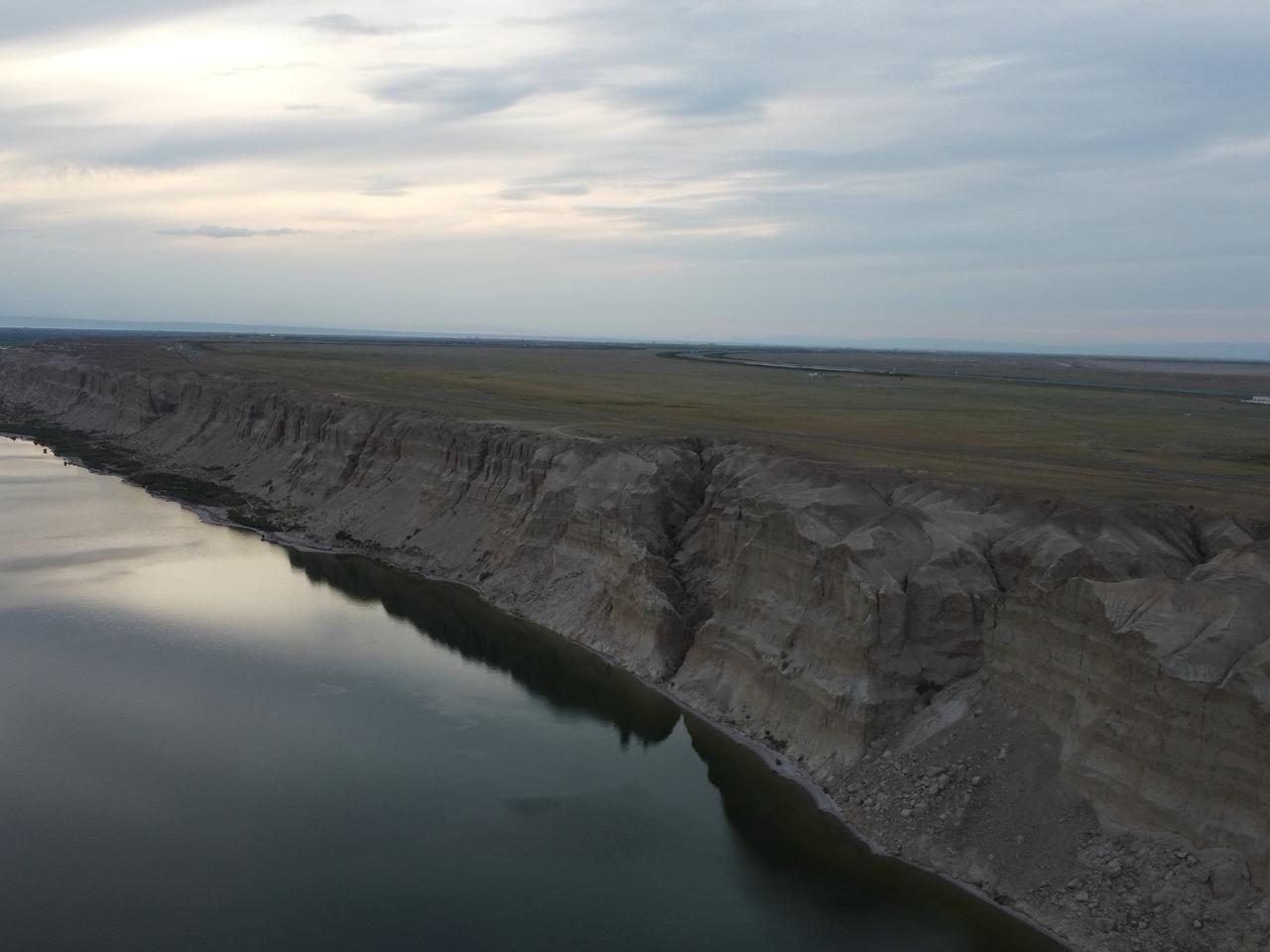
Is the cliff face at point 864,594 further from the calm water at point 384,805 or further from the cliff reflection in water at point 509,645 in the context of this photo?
the calm water at point 384,805

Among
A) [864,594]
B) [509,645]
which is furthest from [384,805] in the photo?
[864,594]

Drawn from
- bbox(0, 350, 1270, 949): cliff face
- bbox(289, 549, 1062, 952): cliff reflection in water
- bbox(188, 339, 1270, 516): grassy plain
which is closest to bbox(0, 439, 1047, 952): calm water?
bbox(289, 549, 1062, 952): cliff reflection in water

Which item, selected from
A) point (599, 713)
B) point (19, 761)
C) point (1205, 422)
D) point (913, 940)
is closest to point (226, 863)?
point (19, 761)

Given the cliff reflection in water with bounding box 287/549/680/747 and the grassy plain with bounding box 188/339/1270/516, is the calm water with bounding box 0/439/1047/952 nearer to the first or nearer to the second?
the cliff reflection in water with bounding box 287/549/680/747

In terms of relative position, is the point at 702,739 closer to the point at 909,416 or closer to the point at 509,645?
the point at 509,645

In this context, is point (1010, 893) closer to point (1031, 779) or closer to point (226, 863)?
point (1031, 779)

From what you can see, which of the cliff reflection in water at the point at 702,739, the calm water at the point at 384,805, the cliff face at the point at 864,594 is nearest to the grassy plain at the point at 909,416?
the cliff face at the point at 864,594
